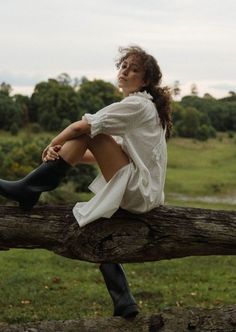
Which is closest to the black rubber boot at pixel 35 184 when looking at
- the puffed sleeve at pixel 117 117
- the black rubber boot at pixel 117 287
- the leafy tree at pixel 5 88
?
the puffed sleeve at pixel 117 117

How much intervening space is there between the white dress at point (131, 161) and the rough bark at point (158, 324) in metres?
0.84

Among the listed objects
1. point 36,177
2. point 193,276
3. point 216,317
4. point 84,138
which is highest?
point 84,138

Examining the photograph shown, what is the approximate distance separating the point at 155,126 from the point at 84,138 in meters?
0.64

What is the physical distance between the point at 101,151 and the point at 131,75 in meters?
0.76

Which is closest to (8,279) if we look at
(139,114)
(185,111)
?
(139,114)

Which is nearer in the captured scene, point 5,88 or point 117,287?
point 117,287

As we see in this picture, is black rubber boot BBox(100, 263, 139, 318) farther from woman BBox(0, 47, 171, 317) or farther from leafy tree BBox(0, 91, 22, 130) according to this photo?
→ leafy tree BBox(0, 91, 22, 130)

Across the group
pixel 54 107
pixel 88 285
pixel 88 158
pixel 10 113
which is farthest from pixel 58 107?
pixel 88 158

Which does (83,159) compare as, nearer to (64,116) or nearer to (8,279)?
(8,279)

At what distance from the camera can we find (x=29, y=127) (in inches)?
1639

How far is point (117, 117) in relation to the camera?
15.4ft

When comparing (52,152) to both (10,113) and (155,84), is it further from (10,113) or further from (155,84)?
(10,113)

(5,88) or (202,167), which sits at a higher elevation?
(5,88)

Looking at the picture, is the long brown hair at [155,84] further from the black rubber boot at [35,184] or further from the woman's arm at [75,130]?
the black rubber boot at [35,184]
